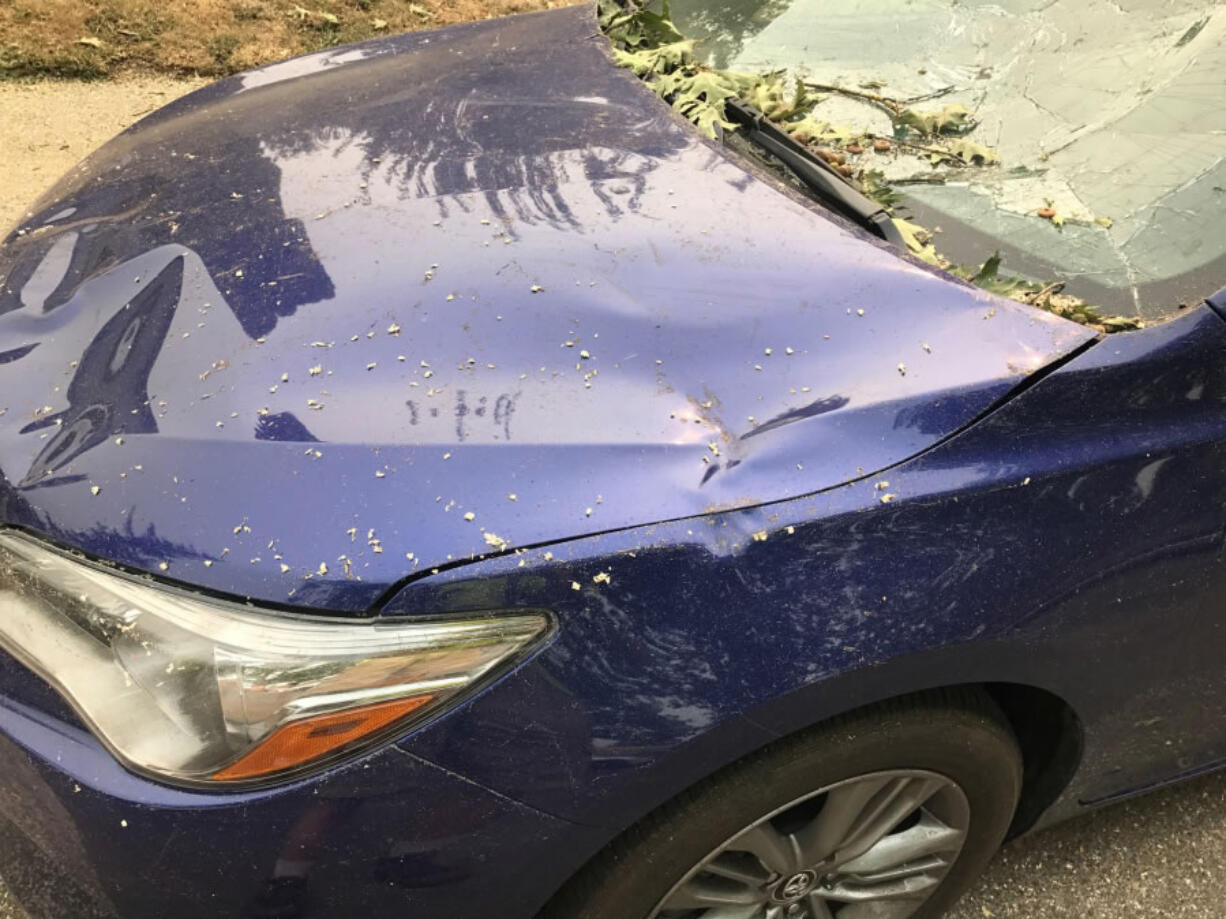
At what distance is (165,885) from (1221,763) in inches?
72.8

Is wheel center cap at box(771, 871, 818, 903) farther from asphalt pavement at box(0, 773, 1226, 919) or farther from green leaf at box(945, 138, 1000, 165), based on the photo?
green leaf at box(945, 138, 1000, 165)

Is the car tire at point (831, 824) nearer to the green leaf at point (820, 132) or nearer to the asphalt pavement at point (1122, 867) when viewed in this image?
the asphalt pavement at point (1122, 867)

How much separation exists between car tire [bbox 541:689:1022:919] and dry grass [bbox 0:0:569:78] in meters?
4.34

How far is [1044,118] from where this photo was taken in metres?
1.92

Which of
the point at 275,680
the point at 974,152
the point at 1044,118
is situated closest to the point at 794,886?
the point at 275,680

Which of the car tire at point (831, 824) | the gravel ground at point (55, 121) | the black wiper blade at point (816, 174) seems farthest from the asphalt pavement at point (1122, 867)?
the gravel ground at point (55, 121)

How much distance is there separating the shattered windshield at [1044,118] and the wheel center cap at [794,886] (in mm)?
1021

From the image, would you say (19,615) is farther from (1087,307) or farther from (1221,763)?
(1221,763)

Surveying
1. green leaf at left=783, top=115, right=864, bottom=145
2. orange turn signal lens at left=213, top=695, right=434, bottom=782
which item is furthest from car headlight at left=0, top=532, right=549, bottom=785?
green leaf at left=783, top=115, right=864, bottom=145

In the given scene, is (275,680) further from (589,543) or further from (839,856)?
(839,856)

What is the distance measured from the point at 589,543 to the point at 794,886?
0.78 metres

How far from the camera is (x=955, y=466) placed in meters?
1.34

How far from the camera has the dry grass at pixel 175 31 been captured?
14.9 ft

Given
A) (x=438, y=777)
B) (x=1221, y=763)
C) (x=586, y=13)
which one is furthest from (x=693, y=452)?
(x=586, y=13)
